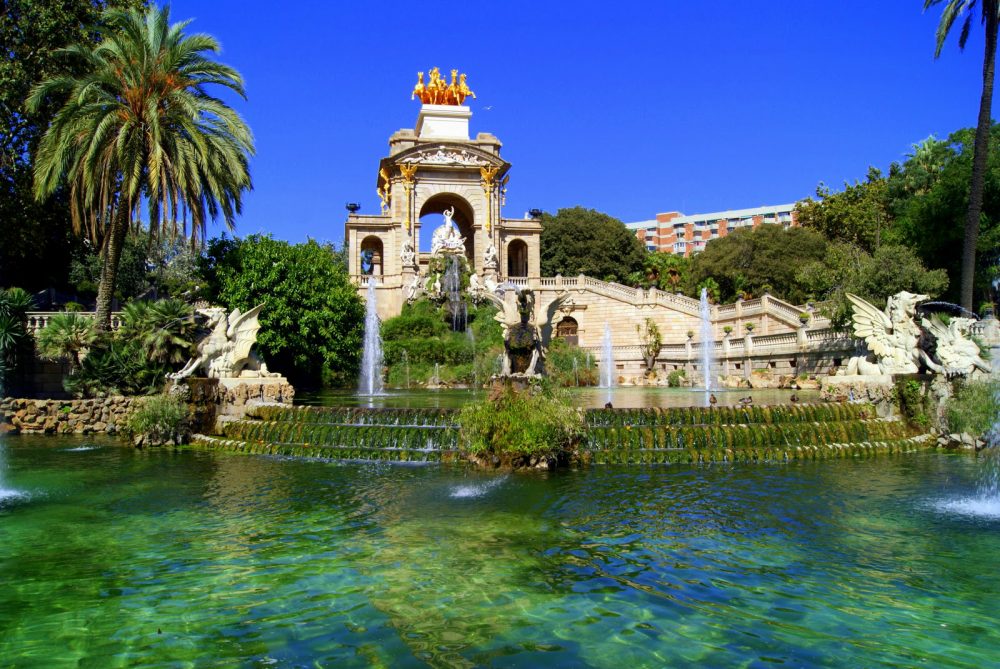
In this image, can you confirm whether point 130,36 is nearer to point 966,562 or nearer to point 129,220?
point 129,220

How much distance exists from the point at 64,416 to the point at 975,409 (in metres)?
20.8

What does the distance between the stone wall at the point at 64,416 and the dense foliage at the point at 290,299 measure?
9.71m

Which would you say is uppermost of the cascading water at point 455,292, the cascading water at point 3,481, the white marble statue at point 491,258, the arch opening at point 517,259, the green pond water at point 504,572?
the arch opening at point 517,259

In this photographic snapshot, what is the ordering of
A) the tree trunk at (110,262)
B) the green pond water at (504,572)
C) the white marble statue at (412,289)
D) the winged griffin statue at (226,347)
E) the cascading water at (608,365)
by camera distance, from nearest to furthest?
the green pond water at (504,572) → the winged griffin statue at (226,347) → the tree trunk at (110,262) → the cascading water at (608,365) → the white marble statue at (412,289)

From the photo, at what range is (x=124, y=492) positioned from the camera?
10.9 meters

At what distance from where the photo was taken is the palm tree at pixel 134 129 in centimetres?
2073

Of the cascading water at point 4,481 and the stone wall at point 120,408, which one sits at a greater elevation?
the stone wall at point 120,408

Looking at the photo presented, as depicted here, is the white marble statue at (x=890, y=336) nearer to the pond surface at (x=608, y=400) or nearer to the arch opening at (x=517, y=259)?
the pond surface at (x=608, y=400)

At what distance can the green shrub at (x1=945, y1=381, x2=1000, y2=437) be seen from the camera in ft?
46.3

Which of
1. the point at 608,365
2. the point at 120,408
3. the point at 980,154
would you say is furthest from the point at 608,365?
the point at 120,408

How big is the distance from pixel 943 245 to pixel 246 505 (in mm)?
29281

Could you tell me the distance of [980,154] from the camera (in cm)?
2192

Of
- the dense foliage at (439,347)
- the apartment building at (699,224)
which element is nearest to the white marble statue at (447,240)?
the dense foliage at (439,347)

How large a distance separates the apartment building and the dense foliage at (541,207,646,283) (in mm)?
45540
